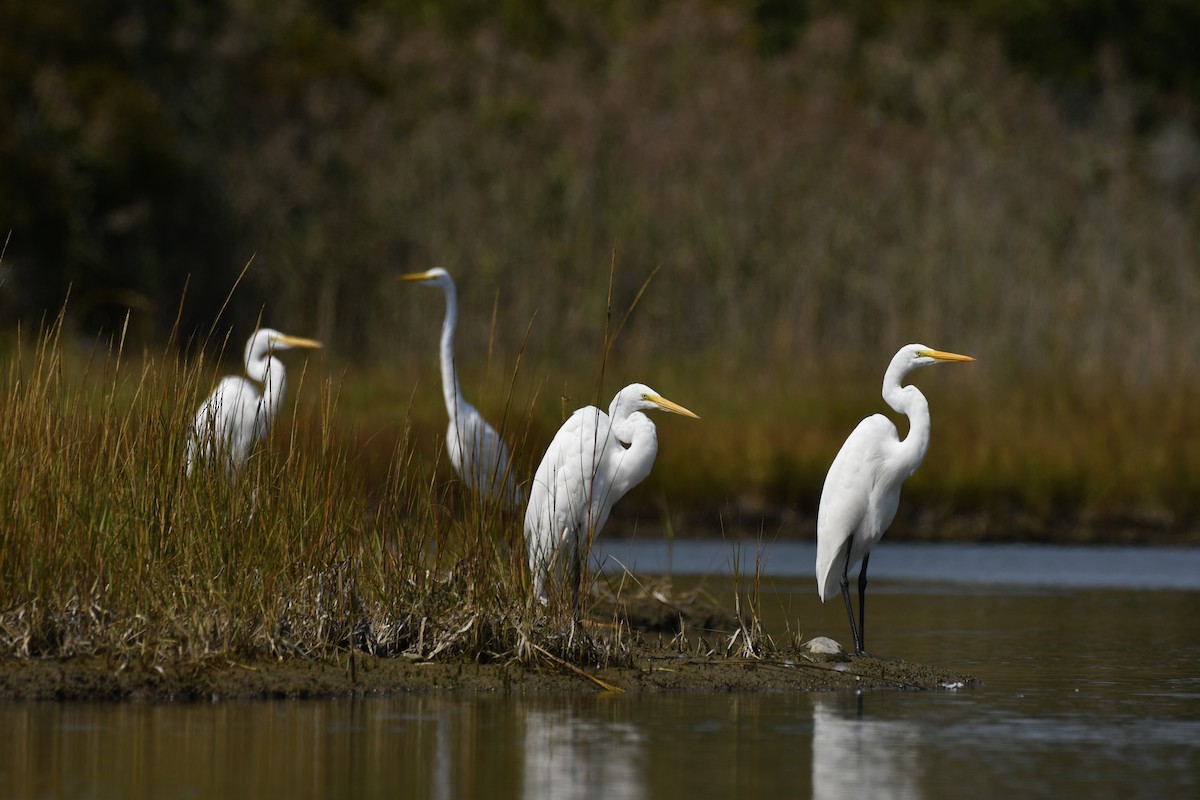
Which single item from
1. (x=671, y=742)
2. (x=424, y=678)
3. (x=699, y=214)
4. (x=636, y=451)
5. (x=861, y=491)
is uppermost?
(x=699, y=214)

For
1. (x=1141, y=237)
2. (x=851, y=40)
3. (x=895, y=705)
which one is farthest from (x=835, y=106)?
(x=895, y=705)

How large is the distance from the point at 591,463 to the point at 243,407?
179 cm

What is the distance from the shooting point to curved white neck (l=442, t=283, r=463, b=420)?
33.7ft

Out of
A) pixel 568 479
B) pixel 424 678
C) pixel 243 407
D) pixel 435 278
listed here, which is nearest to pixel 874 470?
pixel 568 479

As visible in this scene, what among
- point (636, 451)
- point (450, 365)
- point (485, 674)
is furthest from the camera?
point (450, 365)

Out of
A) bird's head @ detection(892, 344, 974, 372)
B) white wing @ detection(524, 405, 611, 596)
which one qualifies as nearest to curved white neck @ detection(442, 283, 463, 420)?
white wing @ detection(524, 405, 611, 596)

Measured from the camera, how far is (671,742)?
5.78m

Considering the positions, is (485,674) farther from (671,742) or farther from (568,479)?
(568,479)

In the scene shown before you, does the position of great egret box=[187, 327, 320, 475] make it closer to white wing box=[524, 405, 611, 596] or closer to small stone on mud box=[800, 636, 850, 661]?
white wing box=[524, 405, 611, 596]

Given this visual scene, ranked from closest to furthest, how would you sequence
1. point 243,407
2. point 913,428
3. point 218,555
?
point 218,555, point 913,428, point 243,407

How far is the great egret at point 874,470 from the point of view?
7883mm

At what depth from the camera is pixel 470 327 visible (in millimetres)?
17250

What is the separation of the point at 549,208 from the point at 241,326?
390 centimetres

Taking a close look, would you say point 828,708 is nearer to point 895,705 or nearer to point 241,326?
point 895,705
